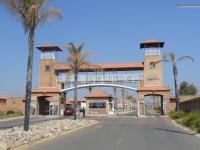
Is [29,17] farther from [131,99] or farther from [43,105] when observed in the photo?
[131,99]

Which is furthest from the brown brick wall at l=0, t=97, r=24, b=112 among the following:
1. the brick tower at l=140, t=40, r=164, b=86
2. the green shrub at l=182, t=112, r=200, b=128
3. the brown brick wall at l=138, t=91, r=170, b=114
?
the green shrub at l=182, t=112, r=200, b=128

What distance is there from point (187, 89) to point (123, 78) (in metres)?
51.4

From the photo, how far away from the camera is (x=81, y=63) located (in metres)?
48.1

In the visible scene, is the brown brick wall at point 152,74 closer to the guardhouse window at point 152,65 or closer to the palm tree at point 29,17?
the guardhouse window at point 152,65

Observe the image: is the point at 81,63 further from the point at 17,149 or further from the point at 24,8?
the point at 17,149

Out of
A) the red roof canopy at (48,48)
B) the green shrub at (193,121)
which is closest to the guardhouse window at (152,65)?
the red roof canopy at (48,48)

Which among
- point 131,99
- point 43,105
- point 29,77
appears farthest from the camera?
point 131,99

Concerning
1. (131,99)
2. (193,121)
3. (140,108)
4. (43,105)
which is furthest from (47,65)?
(131,99)

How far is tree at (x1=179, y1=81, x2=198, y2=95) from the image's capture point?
401 feet

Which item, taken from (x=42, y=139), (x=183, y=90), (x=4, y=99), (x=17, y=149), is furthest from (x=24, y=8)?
(x=183, y=90)

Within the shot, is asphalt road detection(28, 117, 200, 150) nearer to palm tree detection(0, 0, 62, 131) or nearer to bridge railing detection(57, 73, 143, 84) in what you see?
palm tree detection(0, 0, 62, 131)

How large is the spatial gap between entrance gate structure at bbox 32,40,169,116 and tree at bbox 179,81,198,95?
47.5 m

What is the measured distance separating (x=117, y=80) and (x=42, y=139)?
55328 millimetres

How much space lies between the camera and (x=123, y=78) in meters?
76.4
